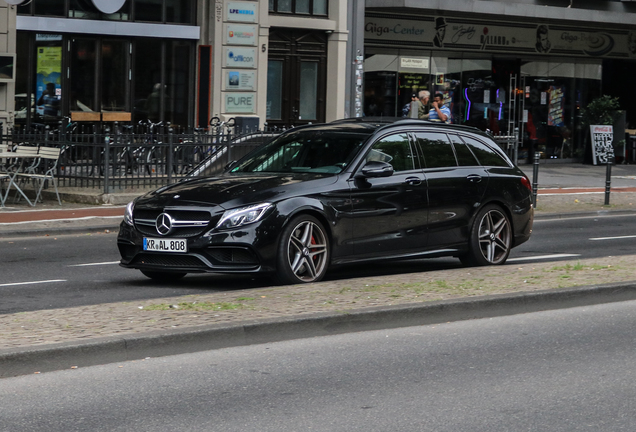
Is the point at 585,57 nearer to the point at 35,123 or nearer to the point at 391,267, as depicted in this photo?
the point at 35,123

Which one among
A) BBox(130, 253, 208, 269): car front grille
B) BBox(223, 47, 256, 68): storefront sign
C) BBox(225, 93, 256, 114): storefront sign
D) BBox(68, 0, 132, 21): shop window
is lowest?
BBox(130, 253, 208, 269): car front grille

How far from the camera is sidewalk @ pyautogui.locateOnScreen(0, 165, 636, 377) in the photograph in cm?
680

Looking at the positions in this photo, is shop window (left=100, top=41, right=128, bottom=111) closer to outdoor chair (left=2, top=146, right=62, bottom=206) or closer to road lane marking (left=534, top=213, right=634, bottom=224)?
outdoor chair (left=2, top=146, right=62, bottom=206)

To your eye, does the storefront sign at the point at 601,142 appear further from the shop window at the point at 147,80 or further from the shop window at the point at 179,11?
the shop window at the point at 147,80

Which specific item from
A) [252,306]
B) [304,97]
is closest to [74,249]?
[252,306]

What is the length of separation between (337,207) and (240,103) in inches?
636

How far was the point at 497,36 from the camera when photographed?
31062 mm

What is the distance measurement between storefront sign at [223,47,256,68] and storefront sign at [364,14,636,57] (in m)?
4.03

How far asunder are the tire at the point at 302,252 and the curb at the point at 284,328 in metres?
1.53

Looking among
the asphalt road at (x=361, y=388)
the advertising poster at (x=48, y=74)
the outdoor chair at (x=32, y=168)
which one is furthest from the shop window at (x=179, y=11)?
the asphalt road at (x=361, y=388)

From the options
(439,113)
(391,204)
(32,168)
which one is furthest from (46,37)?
(391,204)

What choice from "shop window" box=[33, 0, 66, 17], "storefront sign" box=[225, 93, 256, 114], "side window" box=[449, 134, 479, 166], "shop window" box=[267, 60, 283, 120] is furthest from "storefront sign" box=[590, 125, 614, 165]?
"side window" box=[449, 134, 479, 166]

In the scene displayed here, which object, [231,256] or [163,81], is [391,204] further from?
[163,81]

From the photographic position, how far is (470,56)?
3075 centimetres
